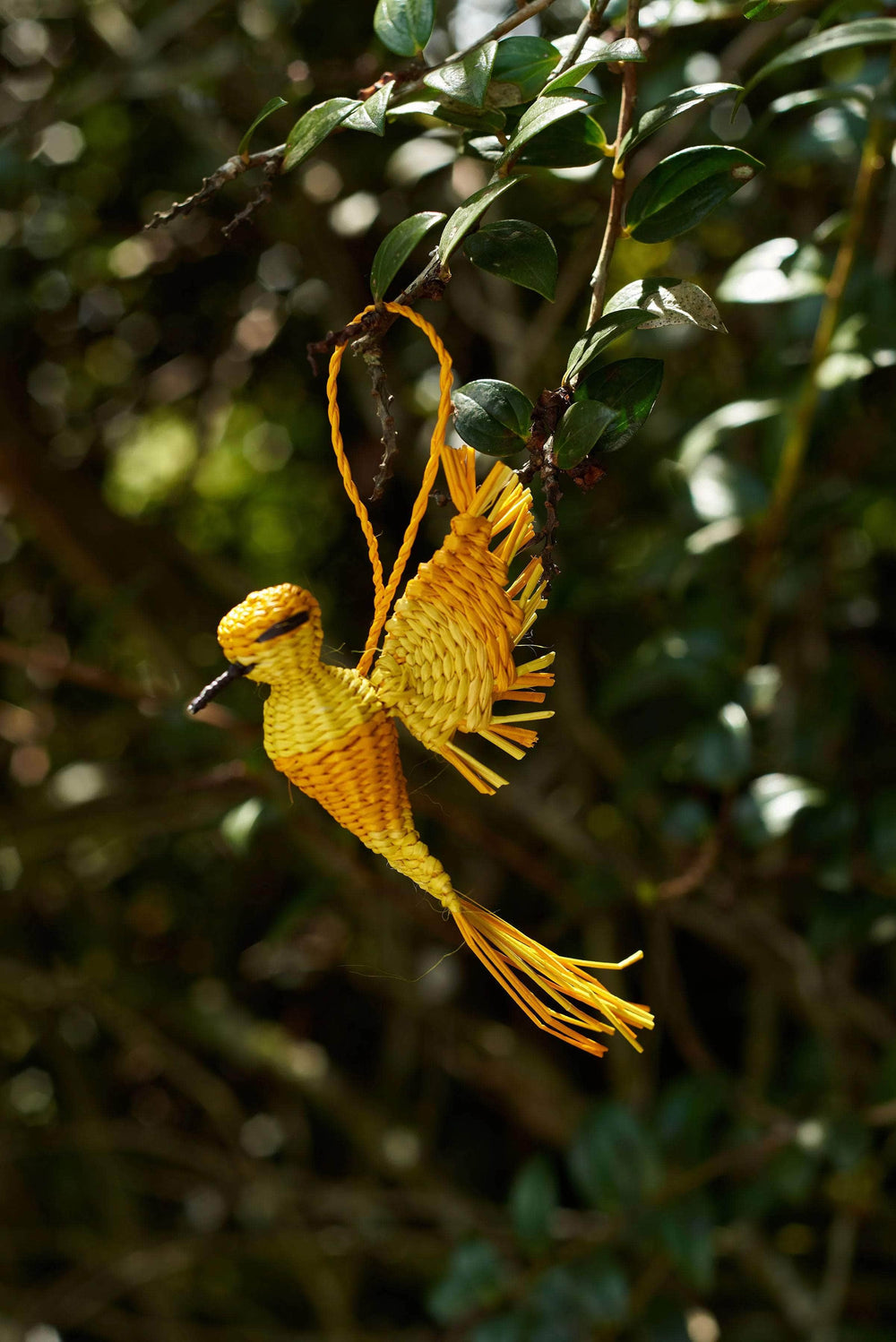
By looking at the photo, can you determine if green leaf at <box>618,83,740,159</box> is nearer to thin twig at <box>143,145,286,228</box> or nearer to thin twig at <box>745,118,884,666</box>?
thin twig at <box>143,145,286,228</box>

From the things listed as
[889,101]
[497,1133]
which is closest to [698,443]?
[889,101]

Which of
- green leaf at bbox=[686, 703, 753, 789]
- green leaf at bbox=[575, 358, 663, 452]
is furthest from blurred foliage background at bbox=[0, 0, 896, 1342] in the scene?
green leaf at bbox=[575, 358, 663, 452]

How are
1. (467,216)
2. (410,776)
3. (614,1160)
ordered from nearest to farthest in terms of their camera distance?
(467,216) < (410,776) < (614,1160)

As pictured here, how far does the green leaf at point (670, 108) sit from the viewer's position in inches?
11.4

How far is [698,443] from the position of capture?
652 mm

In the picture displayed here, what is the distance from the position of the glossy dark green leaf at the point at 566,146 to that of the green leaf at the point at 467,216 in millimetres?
53

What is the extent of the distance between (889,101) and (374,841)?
0.38 meters

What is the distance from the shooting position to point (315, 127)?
1.01 ft

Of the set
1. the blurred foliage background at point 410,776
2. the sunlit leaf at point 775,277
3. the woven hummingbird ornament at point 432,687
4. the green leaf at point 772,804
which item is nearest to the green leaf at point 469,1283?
the blurred foliage background at point 410,776

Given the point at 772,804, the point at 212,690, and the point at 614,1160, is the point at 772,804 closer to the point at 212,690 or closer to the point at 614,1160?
the point at 614,1160

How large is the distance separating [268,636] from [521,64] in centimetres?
19

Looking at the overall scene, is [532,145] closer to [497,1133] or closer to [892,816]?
[892,816]

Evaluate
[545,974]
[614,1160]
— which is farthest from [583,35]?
[614,1160]

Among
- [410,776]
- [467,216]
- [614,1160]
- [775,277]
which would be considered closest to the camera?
[467,216]
